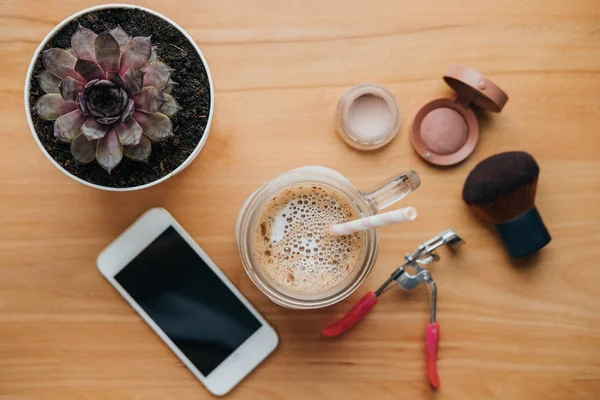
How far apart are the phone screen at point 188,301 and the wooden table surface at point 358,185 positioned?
0.02m

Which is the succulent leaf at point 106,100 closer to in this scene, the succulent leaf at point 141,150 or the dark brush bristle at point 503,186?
the succulent leaf at point 141,150

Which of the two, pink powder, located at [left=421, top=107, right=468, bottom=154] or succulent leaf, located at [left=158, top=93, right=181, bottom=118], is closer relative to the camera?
succulent leaf, located at [left=158, top=93, right=181, bottom=118]

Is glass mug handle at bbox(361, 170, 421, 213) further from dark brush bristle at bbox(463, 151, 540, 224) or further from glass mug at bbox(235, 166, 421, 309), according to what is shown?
dark brush bristle at bbox(463, 151, 540, 224)

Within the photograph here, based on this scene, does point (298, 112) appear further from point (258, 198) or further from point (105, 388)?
point (105, 388)

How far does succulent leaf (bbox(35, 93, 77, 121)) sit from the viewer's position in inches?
24.0

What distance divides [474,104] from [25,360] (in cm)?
69

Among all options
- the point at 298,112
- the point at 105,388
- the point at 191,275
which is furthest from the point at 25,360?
the point at 298,112

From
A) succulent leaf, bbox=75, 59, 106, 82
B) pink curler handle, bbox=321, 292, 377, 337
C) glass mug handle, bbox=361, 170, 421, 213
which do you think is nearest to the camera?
succulent leaf, bbox=75, 59, 106, 82

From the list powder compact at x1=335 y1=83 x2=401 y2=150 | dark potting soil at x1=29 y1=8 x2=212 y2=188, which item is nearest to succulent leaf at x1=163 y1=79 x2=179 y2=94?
dark potting soil at x1=29 y1=8 x2=212 y2=188

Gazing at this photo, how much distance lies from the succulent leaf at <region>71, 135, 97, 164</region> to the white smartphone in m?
0.17

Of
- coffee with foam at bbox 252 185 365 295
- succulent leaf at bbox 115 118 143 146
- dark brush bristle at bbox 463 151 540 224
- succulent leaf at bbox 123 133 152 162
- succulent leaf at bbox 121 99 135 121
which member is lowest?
coffee with foam at bbox 252 185 365 295

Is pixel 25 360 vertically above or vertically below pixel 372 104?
below

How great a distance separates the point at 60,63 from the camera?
603 millimetres

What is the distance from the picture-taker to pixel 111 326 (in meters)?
0.81
